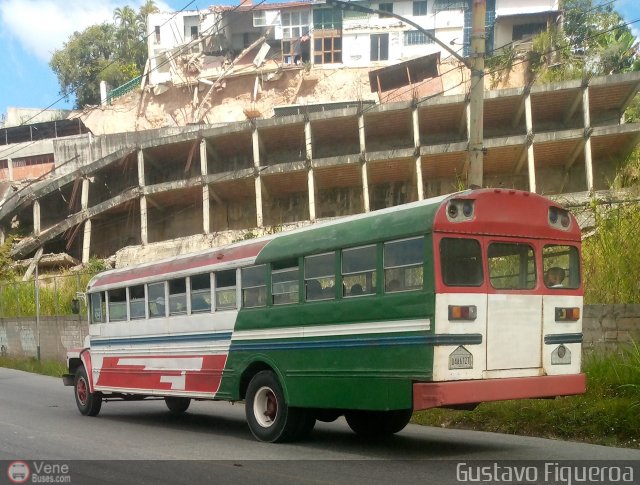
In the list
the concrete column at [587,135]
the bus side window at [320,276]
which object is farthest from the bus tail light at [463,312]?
the concrete column at [587,135]

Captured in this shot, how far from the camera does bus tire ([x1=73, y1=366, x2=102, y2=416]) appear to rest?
539 inches

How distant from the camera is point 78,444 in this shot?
33.1 ft

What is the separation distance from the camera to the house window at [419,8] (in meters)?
56.9

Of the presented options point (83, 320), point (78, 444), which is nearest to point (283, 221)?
point (83, 320)

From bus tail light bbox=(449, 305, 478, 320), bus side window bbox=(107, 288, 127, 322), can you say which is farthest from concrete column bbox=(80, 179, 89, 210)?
bus tail light bbox=(449, 305, 478, 320)

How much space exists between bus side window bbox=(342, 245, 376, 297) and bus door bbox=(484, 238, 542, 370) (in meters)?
1.21

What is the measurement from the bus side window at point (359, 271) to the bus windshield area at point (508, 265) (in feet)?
2.98

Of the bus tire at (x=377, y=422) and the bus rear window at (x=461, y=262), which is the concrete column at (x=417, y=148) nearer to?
the bus tire at (x=377, y=422)

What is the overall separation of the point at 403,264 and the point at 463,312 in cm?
80

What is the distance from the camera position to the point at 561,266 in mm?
8852

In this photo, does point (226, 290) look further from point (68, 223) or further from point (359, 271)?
point (68, 223)

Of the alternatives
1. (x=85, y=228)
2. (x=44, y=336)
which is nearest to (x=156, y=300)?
(x=44, y=336)

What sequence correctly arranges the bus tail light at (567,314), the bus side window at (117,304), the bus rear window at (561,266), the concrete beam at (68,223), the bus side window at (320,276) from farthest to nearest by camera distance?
the concrete beam at (68,223) → the bus side window at (117,304) → the bus side window at (320,276) → the bus rear window at (561,266) → the bus tail light at (567,314)

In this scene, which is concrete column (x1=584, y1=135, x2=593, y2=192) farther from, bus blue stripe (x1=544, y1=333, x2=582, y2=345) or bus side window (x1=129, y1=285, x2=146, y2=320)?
bus blue stripe (x1=544, y1=333, x2=582, y2=345)
